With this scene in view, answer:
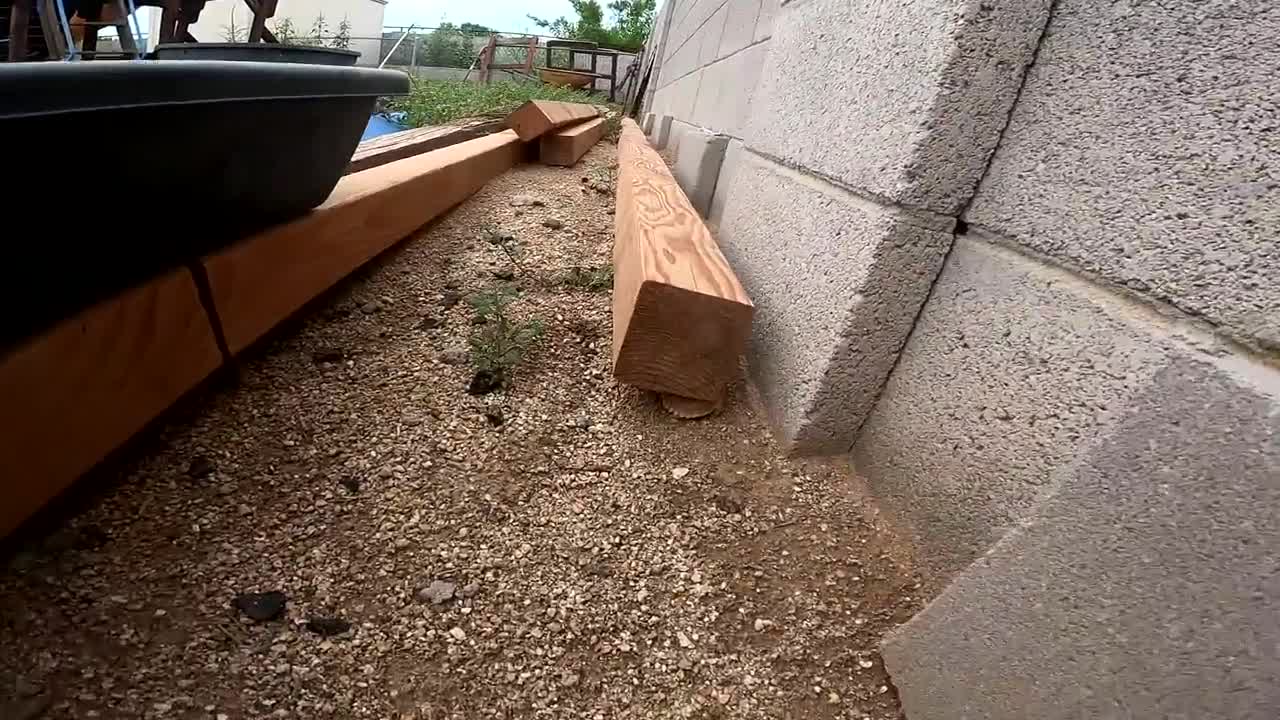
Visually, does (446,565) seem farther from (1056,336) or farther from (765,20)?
(765,20)

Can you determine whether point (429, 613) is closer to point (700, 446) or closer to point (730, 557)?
point (730, 557)

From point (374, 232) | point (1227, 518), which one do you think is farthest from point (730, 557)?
point (374, 232)

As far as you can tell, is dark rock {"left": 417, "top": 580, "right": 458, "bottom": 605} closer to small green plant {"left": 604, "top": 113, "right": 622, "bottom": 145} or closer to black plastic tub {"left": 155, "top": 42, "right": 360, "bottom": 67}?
black plastic tub {"left": 155, "top": 42, "right": 360, "bottom": 67}

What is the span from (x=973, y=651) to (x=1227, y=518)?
0.35 meters

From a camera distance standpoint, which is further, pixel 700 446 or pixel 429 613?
pixel 700 446

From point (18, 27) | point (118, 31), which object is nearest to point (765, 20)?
point (18, 27)

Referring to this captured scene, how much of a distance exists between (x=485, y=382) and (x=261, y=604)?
69 cm

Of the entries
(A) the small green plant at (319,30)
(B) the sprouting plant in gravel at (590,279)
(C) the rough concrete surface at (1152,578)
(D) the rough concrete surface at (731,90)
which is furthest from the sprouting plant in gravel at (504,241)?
(A) the small green plant at (319,30)

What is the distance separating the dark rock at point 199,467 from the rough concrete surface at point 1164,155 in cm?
148

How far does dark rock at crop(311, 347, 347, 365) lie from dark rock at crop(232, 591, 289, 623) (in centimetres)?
70

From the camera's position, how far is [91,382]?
987 mm

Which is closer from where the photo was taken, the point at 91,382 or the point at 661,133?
the point at 91,382

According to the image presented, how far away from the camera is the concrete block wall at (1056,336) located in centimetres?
61

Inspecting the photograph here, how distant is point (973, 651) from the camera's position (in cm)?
81
